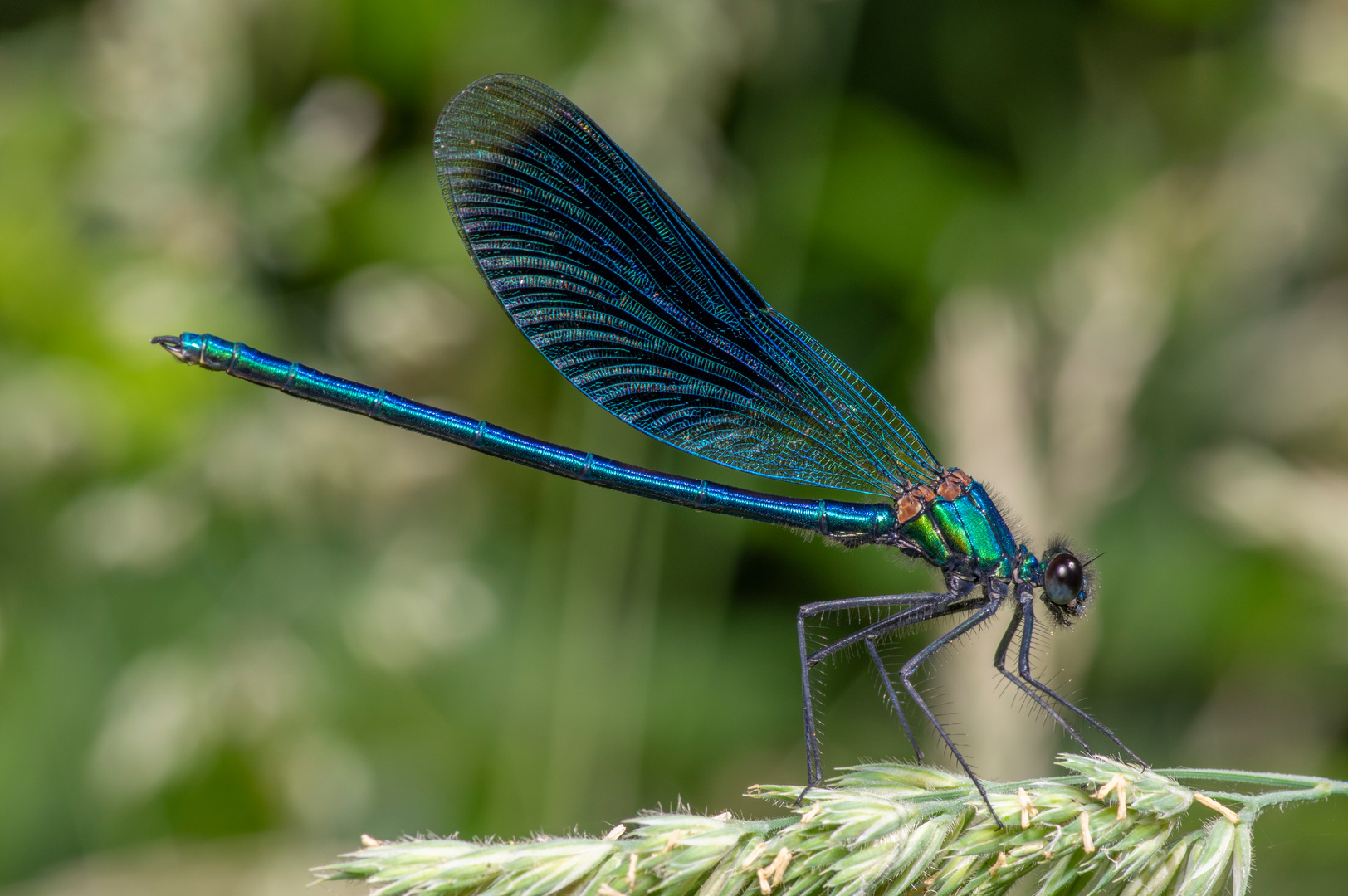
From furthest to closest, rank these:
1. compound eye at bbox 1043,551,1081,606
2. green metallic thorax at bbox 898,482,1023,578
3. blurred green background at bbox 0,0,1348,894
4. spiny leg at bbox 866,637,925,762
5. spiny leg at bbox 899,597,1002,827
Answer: blurred green background at bbox 0,0,1348,894 → green metallic thorax at bbox 898,482,1023,578 → compound eye at bbox 1043,551,1081,606 → spiny leg at bbox 866,637,925,762 → spiny leg at bbox 899,597,1002,827

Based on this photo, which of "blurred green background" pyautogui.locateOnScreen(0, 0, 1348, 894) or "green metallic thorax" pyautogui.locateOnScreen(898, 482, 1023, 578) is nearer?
"green metallic thorax" pyautogui.locateOnScreen(898, 482, 1023, 578)

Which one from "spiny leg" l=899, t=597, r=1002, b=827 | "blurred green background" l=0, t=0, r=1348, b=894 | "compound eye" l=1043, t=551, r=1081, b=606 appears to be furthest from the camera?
"blurred green background" l=0, t=0, r=1348, b=894

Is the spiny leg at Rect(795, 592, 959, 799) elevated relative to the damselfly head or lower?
lower

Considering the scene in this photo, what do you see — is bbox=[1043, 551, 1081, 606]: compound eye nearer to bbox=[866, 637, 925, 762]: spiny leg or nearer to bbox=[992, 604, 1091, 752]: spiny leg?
bbox=[992, 604, 1091, 752]: spiny leg

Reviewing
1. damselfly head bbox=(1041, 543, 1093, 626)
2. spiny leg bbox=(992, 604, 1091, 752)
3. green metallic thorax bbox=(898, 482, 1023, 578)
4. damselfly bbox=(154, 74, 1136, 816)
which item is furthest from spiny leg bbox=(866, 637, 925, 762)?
damselfly head bbox=(1041, 543, 1093, 626)

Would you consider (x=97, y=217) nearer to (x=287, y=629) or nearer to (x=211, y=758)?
(x=287, y=629)

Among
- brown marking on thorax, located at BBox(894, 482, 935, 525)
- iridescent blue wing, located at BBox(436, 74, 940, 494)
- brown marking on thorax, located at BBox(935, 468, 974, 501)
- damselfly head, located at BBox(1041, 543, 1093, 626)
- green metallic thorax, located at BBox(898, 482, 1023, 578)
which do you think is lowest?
damselfly head, located at BBox(1041, 543, 1093, 626)

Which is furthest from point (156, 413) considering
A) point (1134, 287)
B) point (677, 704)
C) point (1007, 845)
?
point (1134, 287)
